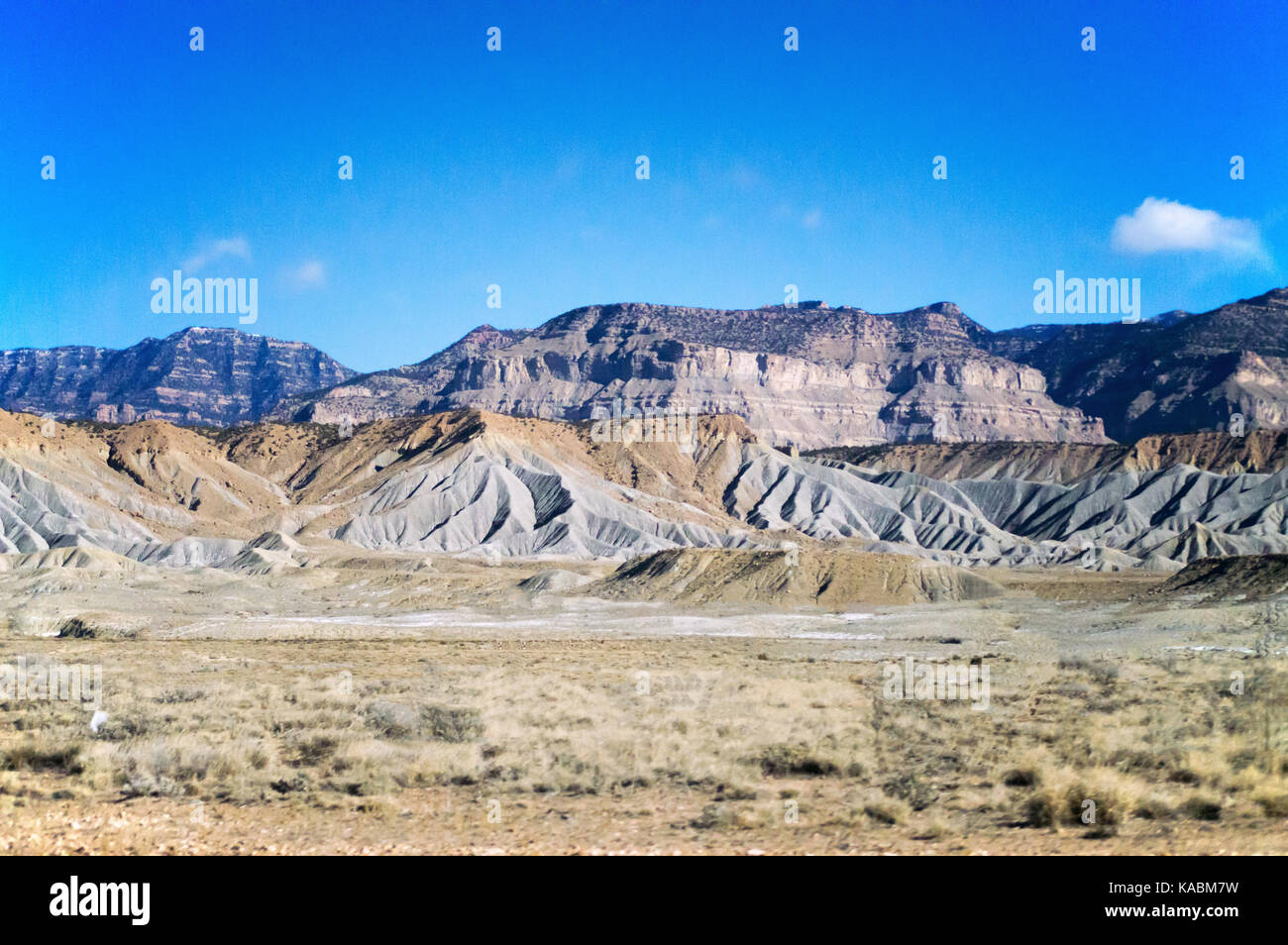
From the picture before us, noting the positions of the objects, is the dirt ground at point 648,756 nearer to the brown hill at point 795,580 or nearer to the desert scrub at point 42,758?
the desert scrub at point 42,758

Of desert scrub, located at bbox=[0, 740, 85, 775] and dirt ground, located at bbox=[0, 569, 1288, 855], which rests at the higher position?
desert scrub, located at bbox=[0, 740, 85, 775]

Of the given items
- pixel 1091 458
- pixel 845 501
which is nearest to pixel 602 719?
pixel 845 501

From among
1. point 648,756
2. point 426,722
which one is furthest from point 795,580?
point 648,756

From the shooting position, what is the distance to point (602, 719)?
Result: 762 inches

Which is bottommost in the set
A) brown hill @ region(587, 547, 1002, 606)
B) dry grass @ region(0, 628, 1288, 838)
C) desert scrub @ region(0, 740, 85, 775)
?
brown hill @ region(587, 547, 1002, 606)

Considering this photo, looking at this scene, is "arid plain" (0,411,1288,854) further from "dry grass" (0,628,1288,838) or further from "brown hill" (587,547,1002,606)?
"brown hill" (587,547,1002,606)

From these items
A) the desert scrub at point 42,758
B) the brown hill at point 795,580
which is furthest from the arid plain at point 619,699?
the brown hill at point 795,580

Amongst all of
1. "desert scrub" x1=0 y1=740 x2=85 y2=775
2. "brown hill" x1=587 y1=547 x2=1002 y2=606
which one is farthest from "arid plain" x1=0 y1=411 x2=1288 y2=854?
"brown hill" x1=587 y1=547 x2=1002 y2=606

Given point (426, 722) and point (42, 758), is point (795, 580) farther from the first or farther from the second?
point (42, 758)

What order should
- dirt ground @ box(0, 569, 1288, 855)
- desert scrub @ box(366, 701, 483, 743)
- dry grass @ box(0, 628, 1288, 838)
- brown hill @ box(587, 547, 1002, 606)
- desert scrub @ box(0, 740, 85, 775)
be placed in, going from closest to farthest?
dirt ground @ box(0, 569, 1288, 855) → dry grass @ box(0, 628, 1288, 838) → desert scrub @ box(0, 740, 85, 775) → desert scrub @ box(366, 701, 483, 743) → brown hill @ box(587, 547, 1002, 606)

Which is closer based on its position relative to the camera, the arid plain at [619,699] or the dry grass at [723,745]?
the arid plain at [619,699]

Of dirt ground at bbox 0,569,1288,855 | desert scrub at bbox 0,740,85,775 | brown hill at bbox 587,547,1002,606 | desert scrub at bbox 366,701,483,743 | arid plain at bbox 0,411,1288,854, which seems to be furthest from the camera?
brown hill at bbox 587,547,1002,606

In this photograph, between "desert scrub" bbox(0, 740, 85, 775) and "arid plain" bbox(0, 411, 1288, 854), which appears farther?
"desert scrub" bbox(0, 740, 85, 775)
